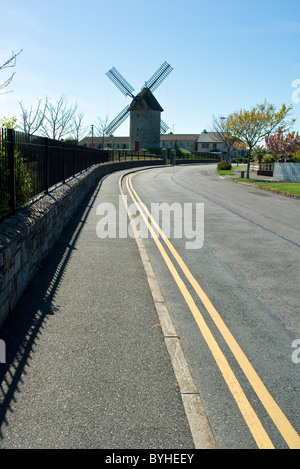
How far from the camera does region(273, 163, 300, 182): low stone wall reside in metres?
38.6

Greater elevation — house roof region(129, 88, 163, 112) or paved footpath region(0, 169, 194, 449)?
house roof region(129, 88, 163, 112)

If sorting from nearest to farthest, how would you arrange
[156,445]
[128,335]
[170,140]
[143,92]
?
[156,445] < [128,335] < [143,92] < [170,140]

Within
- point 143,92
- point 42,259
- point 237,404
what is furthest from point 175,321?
point 143,92

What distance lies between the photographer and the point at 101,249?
33.8 feet

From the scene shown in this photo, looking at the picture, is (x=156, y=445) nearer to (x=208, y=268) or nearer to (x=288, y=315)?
(x=288, y=315)

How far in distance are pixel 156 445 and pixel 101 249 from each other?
7102mm

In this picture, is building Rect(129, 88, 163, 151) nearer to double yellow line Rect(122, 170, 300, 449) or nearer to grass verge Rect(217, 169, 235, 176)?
grass verge Rect(217, 169, 235, 176)

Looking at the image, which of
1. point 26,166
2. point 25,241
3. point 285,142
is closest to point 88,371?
point 25,241

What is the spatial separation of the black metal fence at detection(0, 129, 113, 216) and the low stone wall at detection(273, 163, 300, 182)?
28.0 m

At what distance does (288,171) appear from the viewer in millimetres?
39625

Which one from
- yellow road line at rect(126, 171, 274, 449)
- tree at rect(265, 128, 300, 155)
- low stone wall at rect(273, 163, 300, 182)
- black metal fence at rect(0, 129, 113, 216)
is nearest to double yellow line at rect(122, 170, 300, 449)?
yellow road line at rect(126, 171, 274, 449)

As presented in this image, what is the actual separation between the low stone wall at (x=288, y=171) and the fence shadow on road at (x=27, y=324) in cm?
3237

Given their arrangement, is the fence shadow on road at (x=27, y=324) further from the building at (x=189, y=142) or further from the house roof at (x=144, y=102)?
the building at (x=189, y=142)

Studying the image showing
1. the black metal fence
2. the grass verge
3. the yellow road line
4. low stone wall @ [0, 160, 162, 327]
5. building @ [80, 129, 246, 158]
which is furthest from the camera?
building @ [80, 129, 246, 158]
